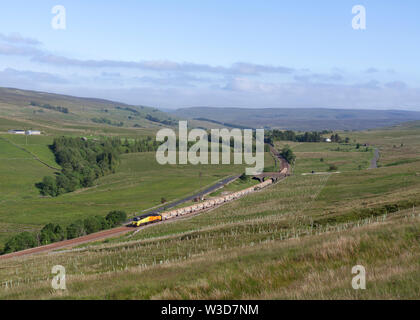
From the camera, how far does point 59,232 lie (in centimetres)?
5878

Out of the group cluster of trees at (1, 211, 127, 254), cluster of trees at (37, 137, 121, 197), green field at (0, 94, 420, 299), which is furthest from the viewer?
cluster of trees at (37, 137, 121, 197)

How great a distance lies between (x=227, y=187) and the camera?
10962 cm

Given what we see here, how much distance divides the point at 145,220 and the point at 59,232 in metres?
13.4

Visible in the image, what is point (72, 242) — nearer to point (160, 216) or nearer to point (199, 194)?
point (160, 216)

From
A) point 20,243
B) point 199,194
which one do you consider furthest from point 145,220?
point 199,194

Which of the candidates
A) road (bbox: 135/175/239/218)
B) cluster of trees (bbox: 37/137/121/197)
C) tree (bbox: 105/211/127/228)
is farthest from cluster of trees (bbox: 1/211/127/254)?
cluster of trees (bbox: 37/137/121/197)

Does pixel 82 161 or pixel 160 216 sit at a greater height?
pixel 82 161

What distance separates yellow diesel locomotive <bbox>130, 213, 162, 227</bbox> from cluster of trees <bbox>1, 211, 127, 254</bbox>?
12.9ft

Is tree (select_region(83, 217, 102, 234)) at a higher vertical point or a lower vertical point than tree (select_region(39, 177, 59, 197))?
higher

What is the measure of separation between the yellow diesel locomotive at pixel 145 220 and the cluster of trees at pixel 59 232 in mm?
3928

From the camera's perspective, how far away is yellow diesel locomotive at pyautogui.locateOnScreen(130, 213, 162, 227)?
209 feet

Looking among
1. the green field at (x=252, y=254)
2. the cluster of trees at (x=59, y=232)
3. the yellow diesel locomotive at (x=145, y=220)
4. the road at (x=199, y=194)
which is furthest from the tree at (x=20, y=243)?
the road at (x=199, y=194)

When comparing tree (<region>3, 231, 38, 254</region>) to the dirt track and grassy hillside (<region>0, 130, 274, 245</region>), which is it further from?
grassy hillside (<region>0, 130, 274, 245</region>)
